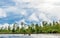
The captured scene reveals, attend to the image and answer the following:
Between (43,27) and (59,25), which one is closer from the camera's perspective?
(43,27)

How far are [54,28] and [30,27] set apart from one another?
3.33 meters

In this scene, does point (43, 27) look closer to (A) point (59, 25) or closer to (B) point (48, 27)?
(B) point (48, 27)

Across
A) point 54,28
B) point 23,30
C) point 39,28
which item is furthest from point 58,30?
point 23,30

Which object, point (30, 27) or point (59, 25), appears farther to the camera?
point (59, 25)

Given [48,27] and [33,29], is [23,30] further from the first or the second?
[48,27]

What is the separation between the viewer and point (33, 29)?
27516 mm

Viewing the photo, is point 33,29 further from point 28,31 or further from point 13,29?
point 13,29

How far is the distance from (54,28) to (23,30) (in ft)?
14.2

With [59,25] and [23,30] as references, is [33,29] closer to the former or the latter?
[23,30]

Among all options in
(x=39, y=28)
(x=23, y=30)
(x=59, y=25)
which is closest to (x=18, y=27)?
(x=23, y=30)

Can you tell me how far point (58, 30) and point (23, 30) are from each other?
487 cm

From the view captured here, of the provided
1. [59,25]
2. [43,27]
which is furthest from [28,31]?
[59,25]

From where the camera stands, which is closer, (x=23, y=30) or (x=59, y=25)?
(x=23, y=30)

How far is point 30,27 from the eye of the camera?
27.9 meters
